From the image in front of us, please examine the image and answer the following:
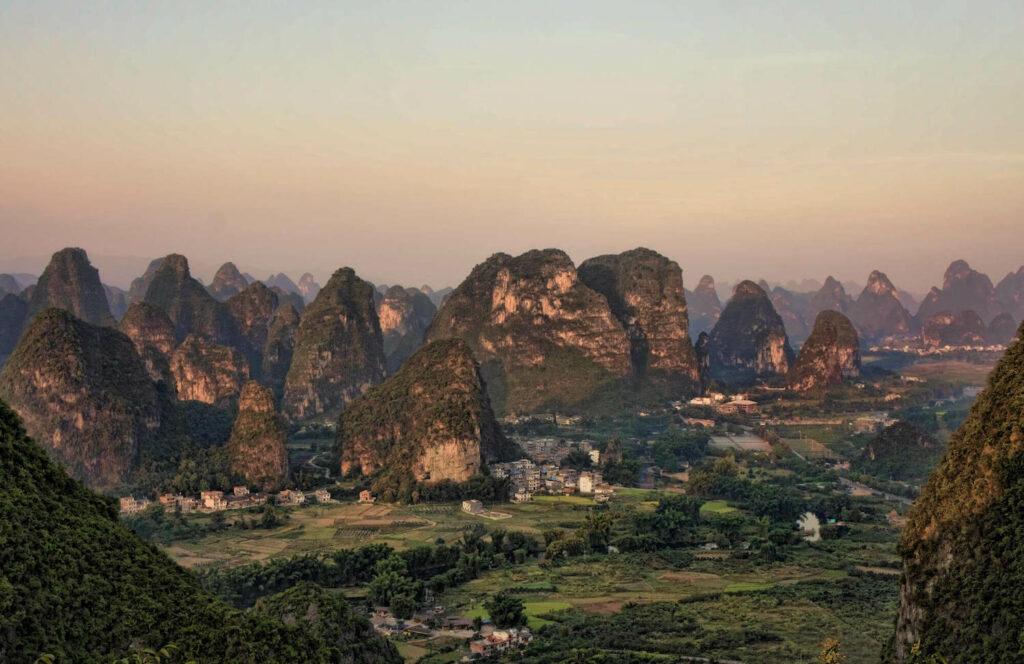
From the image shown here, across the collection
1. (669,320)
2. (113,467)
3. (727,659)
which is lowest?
(727,659)

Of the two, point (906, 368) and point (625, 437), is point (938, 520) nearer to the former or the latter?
point (625, 437)

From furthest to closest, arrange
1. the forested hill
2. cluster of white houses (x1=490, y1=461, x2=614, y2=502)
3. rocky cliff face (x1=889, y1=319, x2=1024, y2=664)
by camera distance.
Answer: cluster of white houses (x1=490, y1=461, x2=614, y2=502)
rocky cliff face (x1=889, y1=319, x2=1024, y2=664)
the forested hill

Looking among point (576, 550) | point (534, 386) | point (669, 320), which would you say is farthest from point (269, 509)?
point (669, 320)

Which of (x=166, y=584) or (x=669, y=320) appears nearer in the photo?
(x=166, y=584)

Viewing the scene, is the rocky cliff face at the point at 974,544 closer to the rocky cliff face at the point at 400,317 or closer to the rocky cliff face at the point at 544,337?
the rocky cliff face at the point at 544,337

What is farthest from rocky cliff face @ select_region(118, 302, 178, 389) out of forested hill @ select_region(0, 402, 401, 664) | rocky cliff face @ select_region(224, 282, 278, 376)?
forested hill @ select_region(0, 402, 401, 664)

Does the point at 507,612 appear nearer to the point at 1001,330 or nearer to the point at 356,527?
the point at 356,527

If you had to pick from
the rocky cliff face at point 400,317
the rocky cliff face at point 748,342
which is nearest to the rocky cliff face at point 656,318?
the rocky cliff face at point 748,342

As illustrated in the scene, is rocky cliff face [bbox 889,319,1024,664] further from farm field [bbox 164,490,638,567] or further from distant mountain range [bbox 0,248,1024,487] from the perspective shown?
distant mountain range [bbox 0,248,1024,487]
